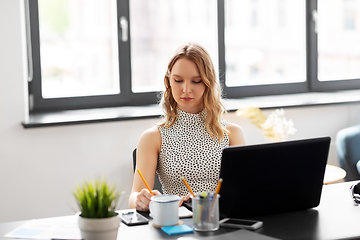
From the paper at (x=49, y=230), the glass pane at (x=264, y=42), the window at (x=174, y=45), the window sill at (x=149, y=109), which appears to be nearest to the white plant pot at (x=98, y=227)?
the paper at (x=49, y=230)

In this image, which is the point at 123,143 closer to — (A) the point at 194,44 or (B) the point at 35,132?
(B) the point at 35,132

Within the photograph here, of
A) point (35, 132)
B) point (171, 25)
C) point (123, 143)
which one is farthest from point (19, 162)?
point (171, 25)

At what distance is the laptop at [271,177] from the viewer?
1.42 m

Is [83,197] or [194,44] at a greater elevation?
[194,44]

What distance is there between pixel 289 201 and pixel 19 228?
31.6 inches

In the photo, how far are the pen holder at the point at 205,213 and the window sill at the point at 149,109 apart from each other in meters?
1.64

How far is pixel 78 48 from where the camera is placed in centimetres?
321

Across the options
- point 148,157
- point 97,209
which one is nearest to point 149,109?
point 148,157

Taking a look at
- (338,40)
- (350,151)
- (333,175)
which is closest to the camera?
(333,175)

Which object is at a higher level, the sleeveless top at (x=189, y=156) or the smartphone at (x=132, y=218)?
the sleeveless top at (x=189, y=156)

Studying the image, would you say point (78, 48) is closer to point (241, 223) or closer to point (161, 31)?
point (161, 31)

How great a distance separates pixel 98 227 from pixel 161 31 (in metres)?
2.32

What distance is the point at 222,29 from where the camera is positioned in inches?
135

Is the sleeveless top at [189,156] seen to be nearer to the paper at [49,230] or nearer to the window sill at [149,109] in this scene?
the paper at [49,230]
